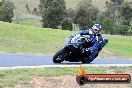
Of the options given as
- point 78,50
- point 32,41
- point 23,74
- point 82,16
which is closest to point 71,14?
point 82,16

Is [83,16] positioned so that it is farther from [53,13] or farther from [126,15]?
[126,15]

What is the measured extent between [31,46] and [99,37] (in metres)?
16.4

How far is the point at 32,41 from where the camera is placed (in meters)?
37.8

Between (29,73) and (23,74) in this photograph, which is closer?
(23,74)

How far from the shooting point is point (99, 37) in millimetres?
18484

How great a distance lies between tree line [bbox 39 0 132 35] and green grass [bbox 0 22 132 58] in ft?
115

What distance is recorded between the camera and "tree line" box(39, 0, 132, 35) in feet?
296

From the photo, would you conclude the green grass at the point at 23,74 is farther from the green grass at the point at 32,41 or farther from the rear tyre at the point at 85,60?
the green grass at the point at 32,41

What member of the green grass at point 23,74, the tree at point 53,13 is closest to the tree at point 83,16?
the tree at point 53,13

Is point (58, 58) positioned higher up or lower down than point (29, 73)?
lower down

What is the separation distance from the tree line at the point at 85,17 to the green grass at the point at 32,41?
3507 cm

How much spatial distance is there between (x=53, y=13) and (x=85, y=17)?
820cm

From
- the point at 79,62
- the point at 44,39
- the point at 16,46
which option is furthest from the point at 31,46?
the point at 79,62

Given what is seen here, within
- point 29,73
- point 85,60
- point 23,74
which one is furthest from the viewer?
point 85,60
